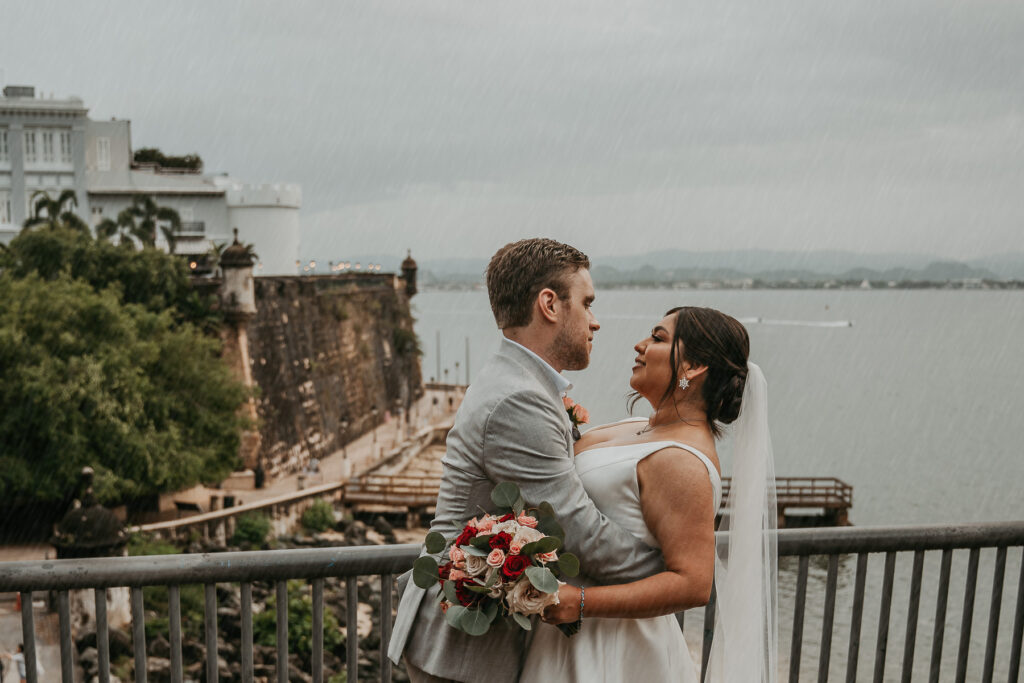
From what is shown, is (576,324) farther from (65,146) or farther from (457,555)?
(65,146)

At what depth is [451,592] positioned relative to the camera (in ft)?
7.02

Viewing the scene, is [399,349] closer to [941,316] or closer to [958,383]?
[958,383]

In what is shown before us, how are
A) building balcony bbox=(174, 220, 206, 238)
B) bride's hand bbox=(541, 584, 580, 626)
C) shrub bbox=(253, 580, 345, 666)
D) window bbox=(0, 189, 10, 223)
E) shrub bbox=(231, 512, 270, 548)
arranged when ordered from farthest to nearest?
1. building balcony bbox=(174, 220, 206, 238)
2. window bbox=(0, 189, 10, 223)
3. shrub bbox=(231, 512, 270, 548)
4. shrub bbox=(253, 580, 345, 666)
5. bride's hand bbox=(541, 584, 580, 626)

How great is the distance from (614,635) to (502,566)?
0.57 meters

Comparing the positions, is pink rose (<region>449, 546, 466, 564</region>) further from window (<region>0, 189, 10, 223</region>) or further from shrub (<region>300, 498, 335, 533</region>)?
window (<region>0, 189, 10, 223</region>)

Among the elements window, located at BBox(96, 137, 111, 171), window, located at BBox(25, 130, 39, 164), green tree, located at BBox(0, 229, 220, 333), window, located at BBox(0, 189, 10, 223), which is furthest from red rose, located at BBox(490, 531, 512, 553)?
window, located at BBox(96, 137, 111, 171)

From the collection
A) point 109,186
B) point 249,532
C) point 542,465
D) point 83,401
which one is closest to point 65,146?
point 109,186

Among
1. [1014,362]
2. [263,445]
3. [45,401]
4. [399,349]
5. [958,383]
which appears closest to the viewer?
[45,401]

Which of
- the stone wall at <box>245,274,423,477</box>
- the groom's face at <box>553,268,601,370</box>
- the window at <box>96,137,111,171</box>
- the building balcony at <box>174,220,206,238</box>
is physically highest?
the window at <box>96,137,111,171</box>

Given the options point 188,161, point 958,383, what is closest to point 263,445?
point 188,161

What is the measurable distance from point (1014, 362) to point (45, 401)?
3540 inches

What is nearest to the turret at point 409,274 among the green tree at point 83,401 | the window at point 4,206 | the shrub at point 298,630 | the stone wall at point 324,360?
the stone wall at point 324,360

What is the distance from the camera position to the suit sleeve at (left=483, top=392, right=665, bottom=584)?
85.2 inches

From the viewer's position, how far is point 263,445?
2842 centimetres
